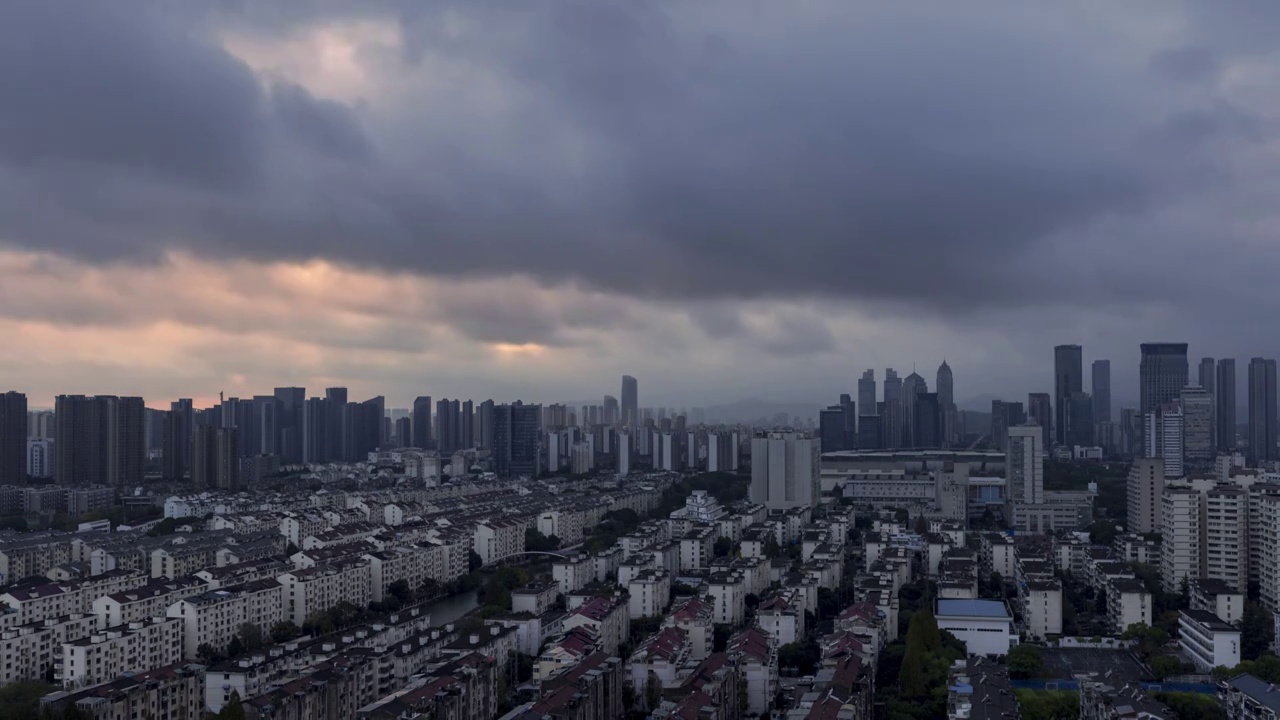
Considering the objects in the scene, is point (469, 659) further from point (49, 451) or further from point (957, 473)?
point (49, 451)

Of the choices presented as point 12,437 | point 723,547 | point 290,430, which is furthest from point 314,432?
point 723,547

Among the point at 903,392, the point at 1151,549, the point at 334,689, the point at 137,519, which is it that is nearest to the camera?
the point at 334,689

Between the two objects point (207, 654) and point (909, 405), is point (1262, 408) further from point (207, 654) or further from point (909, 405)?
point (207, 654)

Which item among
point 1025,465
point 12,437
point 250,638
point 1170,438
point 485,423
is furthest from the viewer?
point 485,423

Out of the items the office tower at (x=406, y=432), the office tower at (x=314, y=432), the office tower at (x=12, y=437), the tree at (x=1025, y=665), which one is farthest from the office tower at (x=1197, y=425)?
the office tower at (x=12, y=437)

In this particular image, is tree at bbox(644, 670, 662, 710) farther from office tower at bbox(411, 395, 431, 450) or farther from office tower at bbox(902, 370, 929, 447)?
office tower at bbox(411, 395, 431, 450)

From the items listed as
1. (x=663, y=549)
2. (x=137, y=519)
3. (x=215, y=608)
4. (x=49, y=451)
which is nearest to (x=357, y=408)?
Result: (x=49, y=451)

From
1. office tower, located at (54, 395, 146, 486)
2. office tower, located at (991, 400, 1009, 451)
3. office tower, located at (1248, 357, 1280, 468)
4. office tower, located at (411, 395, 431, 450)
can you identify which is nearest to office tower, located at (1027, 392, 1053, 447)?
office tower, located at (991, 400, 1009, 451)
